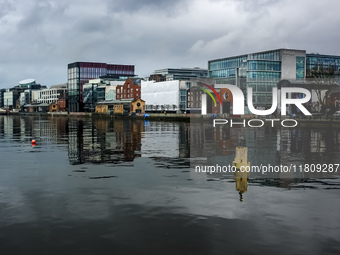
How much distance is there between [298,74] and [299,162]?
489 ft

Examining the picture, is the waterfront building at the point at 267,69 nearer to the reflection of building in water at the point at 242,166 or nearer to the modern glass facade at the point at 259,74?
the modern glass facade at the point at 259,74

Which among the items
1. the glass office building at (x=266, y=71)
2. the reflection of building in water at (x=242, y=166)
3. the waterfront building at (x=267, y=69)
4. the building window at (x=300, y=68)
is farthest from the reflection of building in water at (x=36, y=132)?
the building window at (x=300, y=68)

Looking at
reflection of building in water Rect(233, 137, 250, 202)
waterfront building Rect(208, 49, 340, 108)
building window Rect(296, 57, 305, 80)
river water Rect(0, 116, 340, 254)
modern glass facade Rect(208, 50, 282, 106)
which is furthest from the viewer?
building window Rect(296, 57, 305, 80)

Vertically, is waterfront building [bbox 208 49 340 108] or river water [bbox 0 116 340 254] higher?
waterfront building [bbox 208 49 340 108]

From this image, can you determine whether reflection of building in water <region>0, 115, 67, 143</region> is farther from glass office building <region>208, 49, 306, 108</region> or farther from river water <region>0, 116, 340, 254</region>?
glass office building <region>208, 49, 306, 108</region>

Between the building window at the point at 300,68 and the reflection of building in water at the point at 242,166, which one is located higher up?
the building window at the point at 300,68

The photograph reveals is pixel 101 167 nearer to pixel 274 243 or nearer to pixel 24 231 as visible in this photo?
pixel 24 231

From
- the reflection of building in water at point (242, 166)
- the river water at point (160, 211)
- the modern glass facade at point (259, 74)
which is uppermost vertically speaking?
the modern glass facade at point (259, 74)

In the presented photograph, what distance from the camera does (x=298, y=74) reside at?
583ft

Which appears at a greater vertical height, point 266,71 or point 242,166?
point 266,71

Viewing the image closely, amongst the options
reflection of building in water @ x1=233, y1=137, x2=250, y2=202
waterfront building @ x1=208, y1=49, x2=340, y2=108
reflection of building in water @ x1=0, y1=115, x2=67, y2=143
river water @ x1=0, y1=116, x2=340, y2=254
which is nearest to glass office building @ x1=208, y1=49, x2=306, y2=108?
waterfront building @ x1=208, y1=49, x2=340, y2=108

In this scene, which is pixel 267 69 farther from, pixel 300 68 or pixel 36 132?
pixel 36 132

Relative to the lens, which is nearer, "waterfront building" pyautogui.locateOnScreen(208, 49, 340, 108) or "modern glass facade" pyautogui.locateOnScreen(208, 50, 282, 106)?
"modern glass facade" pyautogui.locateOnScreen(208, 50, 282, 106)

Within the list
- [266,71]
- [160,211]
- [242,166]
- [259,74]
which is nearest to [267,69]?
[266,71]
